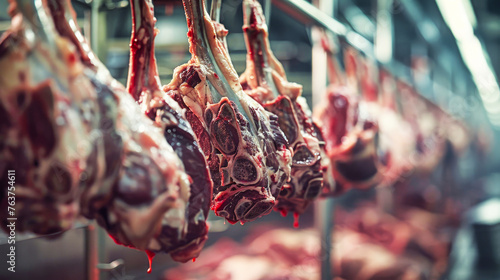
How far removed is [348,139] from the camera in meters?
2.96

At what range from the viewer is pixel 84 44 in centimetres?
124

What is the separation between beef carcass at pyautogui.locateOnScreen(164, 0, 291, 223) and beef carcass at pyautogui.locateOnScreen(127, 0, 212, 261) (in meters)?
0.20

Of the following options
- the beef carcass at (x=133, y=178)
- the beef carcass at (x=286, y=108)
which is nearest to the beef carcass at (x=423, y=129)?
the beef carcass at (x=286, y=108)

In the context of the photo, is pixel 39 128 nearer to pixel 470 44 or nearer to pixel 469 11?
pixel 469 11

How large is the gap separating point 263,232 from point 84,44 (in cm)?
401

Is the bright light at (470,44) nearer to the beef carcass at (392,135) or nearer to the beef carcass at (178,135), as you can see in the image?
the beef carcass at (392,135)

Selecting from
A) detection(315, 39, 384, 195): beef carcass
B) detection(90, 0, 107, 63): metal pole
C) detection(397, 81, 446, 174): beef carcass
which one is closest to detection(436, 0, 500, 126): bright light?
detection(397, 81, 446, 174): beef carcass

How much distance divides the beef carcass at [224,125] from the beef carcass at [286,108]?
0.30 m

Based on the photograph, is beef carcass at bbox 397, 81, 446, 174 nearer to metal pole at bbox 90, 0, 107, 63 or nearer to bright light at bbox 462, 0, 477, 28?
bright light at bbox 462, 0, 477, 28

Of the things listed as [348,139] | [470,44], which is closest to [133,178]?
[348,139]

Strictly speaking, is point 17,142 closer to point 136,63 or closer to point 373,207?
point 136,63

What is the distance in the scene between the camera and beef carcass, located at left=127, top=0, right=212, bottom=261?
138 centimetres

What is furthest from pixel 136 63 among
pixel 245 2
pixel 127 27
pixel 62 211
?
pixel 127 27

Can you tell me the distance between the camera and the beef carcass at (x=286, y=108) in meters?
2.06
